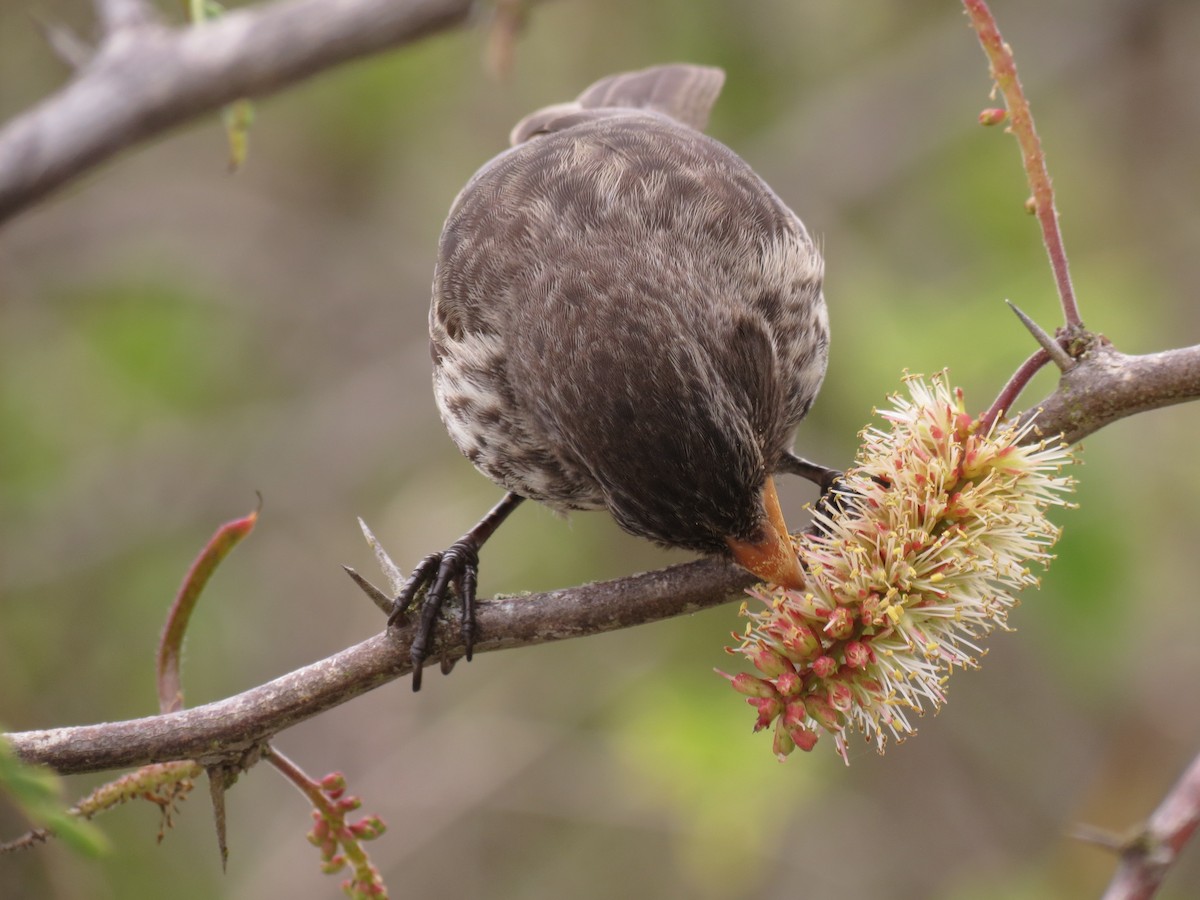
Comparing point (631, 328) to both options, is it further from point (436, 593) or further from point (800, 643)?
point (800, 643)

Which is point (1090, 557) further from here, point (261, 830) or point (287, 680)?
point (261, 830)

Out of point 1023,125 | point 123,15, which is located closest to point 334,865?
point 1023,125

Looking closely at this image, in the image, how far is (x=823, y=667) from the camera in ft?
8.09

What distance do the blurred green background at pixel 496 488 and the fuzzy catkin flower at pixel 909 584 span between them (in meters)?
2.33

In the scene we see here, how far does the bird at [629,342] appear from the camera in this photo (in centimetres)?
296

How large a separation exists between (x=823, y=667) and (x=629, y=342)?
0.95m

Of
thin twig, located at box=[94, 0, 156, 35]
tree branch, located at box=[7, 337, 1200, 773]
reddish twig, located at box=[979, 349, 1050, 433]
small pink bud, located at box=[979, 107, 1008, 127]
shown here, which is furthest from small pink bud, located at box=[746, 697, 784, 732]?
thin twig, located at box=[94, 0, 156, 35]

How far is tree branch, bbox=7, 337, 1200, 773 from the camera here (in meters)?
2.43

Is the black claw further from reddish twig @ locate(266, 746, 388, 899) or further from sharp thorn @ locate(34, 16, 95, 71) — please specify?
sharp thorn @ locate(34, 16, 95, 71)

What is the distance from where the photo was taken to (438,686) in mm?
7629

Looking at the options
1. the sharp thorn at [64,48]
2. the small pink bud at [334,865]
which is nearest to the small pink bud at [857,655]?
the small pink bud at [334,865]

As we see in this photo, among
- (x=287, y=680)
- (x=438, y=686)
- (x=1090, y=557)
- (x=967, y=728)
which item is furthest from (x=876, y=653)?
(x=438, y=686)

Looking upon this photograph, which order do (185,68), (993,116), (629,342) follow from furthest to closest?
(185,68) → (629,342) → (993,116)

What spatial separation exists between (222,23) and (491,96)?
14.7ft
